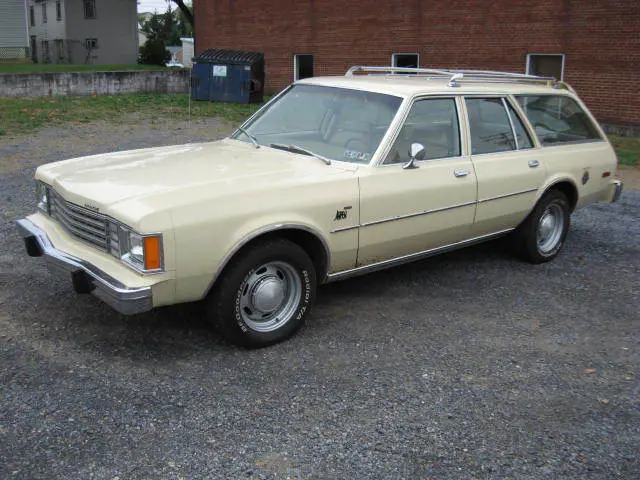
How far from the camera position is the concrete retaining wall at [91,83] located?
68.7 feet

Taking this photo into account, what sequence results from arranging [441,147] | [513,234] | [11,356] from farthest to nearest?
[513,234] → [441,147] → [11,356]

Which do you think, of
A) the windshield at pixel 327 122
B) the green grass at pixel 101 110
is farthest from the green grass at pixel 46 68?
the windshield at pixel 327 122

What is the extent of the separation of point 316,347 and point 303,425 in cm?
98

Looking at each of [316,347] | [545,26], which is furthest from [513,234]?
[545,26]

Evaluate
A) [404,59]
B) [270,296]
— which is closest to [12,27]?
[404,59]

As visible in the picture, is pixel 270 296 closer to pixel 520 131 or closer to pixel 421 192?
pixel 421 192

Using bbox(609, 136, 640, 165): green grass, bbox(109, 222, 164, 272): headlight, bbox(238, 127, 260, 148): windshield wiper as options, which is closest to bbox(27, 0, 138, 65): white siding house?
bbox(609, 136, 640, 165): green grass

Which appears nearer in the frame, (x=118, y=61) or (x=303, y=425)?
(x=303, y=425)

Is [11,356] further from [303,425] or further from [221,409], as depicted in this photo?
[303,425]

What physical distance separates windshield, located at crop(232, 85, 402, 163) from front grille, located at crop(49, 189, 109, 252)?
5.39 feet

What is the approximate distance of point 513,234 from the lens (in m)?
6.46

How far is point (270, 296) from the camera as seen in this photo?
178 inches

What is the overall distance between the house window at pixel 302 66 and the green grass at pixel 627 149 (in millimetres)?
10951

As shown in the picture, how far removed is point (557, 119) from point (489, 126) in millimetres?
1121
